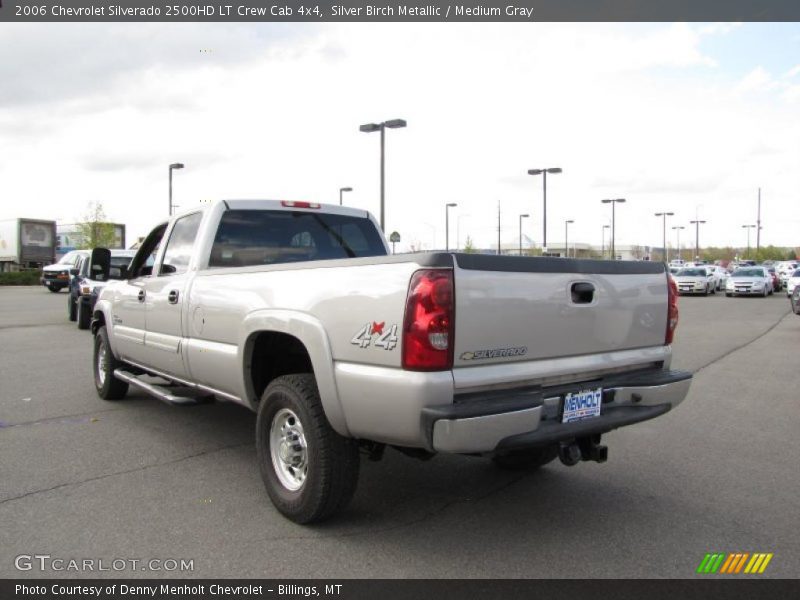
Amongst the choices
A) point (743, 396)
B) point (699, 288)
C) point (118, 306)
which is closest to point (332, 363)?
point (118, 306)

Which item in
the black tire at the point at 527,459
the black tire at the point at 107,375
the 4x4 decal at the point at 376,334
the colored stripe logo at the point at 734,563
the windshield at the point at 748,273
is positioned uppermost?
the 4x4 decal at the point at 376,334

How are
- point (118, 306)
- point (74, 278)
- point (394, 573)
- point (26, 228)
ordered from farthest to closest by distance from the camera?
point (26, 228) → point (74, 278) → point (118, 306) → point (394, 573)

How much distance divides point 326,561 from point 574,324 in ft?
6.19

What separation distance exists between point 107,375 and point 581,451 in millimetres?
5355

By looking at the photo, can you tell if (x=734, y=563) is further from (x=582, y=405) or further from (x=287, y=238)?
(x=287, y=238)

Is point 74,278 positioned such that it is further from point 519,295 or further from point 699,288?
point 699,288

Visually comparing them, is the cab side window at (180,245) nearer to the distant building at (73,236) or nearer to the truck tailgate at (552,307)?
the truck tailgate at (552,307)

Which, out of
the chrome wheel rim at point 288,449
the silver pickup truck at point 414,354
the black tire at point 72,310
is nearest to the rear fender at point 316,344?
the silver pickup truck at point 414,354

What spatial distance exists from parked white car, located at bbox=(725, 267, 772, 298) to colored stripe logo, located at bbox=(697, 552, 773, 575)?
103ft

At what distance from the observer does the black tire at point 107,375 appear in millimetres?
7012

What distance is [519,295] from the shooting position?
3.44m

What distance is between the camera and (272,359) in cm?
454

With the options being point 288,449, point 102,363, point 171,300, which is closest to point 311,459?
point 288,449

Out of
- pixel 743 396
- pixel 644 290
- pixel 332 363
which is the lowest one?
pixel 743 396
